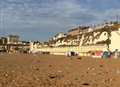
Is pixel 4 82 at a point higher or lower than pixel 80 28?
lower

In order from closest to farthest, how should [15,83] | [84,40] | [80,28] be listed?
[15,83]
[84,40]
[80,28]

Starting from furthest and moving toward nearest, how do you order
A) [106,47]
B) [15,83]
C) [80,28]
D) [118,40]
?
[80,28] < [106,47] < [118,40] < [15,83]

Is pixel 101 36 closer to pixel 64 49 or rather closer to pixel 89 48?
pixel 64 49

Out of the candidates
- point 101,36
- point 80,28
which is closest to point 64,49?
point 101,36

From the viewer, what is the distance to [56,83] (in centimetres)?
1828

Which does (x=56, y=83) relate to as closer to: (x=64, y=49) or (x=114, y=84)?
(x=114, y=84)

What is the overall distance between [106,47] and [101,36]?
33.0 m

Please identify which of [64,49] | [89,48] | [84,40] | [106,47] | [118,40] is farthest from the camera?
[84,40]

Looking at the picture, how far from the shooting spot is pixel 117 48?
270 feet

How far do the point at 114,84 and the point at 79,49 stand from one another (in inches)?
3406

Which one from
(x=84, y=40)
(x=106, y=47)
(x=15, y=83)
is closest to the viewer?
(x=15, y=83)

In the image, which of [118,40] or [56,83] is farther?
[118,40]

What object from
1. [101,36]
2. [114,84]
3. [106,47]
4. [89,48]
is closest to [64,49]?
[101,36]

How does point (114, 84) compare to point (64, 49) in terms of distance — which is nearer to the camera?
point (114, 84)
